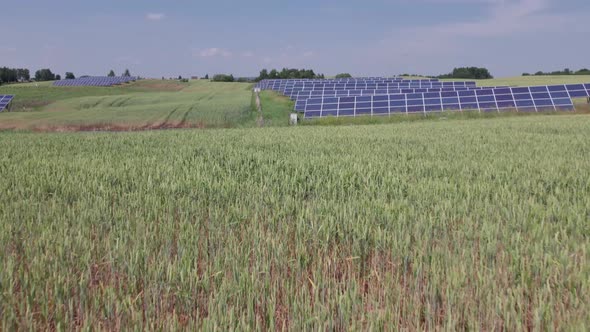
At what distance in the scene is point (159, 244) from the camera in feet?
11.8

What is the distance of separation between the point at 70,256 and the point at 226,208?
181 cm

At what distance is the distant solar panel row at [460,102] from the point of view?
31720 mm

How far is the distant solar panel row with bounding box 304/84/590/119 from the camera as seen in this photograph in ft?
104

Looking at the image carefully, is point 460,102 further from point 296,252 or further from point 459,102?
point 296,252

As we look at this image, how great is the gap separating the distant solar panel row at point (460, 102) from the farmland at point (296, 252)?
27233 millimetres

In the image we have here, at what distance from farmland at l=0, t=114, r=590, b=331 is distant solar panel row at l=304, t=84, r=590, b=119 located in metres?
27.2

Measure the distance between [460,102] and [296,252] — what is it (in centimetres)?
3296

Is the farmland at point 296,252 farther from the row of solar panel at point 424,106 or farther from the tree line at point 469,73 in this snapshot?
the tree line at point 469,73

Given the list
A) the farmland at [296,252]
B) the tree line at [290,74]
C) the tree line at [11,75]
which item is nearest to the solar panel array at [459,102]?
the farmland at [296,252]

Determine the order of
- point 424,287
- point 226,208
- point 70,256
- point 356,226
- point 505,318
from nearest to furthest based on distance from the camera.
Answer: point 505,318 < point 424,287 < point 70,256 < point 356,226 < point 226,208

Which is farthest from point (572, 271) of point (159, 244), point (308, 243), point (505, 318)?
point (159, 244)

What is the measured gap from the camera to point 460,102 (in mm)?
33344

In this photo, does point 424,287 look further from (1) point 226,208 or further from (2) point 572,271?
(1) point 226,208

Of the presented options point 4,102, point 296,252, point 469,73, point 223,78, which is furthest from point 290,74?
point 296,252
